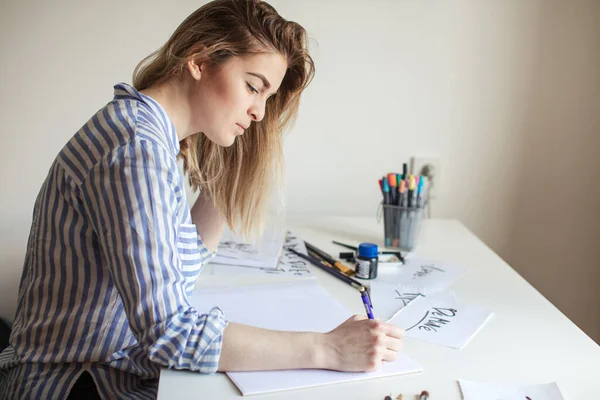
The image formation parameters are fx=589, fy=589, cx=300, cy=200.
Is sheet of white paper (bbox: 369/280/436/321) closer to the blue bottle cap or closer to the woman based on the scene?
the blue bottle cap

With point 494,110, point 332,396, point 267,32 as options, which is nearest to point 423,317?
point 332,396

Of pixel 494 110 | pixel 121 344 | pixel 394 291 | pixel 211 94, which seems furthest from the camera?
pixel 494 110

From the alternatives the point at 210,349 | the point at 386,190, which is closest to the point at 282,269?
the point at 386,190

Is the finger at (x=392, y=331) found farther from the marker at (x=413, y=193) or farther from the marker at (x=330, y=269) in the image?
the marker at (x=413, y=193)

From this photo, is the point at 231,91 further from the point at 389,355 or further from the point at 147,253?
the point at 389,355

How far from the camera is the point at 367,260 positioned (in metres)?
1.16

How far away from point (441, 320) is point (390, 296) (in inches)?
4.9

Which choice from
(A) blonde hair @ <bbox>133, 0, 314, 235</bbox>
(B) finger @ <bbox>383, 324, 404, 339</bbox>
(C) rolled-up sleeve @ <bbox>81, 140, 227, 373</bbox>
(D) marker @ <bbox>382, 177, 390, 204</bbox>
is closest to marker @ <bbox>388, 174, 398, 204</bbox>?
(D) marker @ <bbox>382, 177, 390, 204</bbox>

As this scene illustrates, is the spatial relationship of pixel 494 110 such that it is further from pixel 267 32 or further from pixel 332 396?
pixel 332 396

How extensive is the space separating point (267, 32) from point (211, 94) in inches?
5.4

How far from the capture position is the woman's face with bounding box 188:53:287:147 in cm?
94

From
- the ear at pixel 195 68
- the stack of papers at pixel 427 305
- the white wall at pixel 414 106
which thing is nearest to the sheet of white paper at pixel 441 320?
the stack of papers at pixel 427 305

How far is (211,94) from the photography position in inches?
37.6

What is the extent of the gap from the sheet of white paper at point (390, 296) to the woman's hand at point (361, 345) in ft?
0.48
